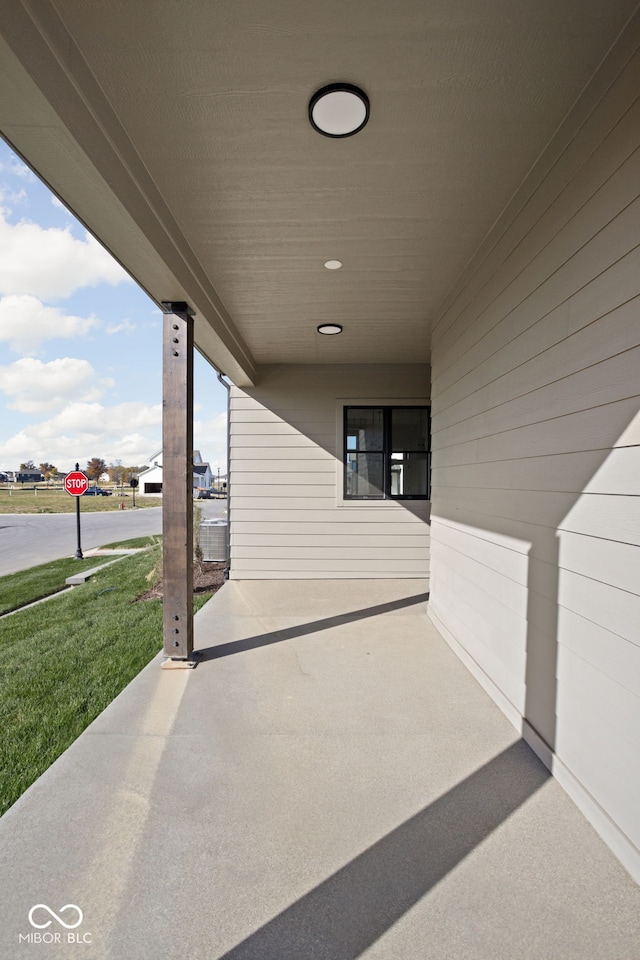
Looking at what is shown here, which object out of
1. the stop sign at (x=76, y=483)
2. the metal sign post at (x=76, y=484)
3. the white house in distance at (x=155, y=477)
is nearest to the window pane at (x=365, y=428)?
the metal sign post at (x=76, y=484)

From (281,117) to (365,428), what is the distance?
13.8 feet

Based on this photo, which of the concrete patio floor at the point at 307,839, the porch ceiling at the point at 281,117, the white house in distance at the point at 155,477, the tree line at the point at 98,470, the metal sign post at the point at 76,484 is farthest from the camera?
the tree line at the point at 98,470

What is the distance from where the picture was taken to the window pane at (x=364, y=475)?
233 inches

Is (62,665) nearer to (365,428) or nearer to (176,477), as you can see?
(176,477)

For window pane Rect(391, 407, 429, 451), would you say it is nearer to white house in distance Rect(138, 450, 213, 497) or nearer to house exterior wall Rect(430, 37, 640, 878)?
house exterior wall Rect(430, 37, 640, 878)

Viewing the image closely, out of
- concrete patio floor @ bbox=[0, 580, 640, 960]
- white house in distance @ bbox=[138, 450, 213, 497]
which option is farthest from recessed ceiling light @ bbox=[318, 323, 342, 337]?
white house in distance @ bbox=[138, 450, 213, 497]

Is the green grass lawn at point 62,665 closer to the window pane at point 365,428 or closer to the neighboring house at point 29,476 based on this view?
the window pane at point 365,428

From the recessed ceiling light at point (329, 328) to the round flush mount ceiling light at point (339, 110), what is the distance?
8.07ft

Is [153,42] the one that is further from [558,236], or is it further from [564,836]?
[564,836]

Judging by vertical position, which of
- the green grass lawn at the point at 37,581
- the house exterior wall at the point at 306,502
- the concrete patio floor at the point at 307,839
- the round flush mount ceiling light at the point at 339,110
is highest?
the round flush mount ceiling light at the point at 339,110

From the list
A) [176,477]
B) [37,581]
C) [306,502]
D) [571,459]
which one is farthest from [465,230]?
[37,581]

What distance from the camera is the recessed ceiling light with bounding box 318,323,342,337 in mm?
4378

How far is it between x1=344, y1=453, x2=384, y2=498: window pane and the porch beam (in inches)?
117

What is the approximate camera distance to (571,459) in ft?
6.25
